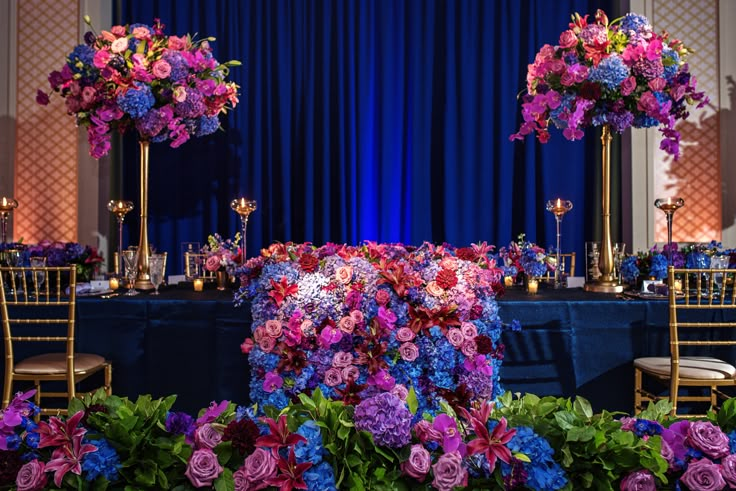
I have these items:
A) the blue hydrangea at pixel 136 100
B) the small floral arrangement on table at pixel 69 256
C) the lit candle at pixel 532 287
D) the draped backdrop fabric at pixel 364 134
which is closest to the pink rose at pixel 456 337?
the lit candle at pixel 532 287

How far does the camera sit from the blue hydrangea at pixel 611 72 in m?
2.95

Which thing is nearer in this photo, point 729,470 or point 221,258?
point 729,470

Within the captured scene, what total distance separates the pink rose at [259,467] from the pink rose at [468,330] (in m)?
1.33

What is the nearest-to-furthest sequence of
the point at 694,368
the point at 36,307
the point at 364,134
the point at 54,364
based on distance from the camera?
the point at 694,368
the point at 54,364
the point at 36,307
the point at 364,134

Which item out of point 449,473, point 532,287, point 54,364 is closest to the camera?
point 449,473

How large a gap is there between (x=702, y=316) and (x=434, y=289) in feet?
4.59

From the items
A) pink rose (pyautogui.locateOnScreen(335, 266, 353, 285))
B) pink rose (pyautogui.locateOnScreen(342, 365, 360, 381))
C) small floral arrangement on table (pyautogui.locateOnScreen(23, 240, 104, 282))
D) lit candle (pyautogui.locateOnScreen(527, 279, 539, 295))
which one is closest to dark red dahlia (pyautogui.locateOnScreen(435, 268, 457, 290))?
pink rose (pyautogui.locateOnScreen(335, 266, 353, 285))

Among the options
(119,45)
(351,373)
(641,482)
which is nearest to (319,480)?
(641,482)

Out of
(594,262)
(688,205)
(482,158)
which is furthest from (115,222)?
(688,205)

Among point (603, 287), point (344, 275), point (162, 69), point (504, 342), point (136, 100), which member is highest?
point (162, 69)

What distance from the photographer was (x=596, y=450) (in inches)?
37.9

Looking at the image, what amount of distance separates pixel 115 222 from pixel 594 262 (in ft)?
12.4

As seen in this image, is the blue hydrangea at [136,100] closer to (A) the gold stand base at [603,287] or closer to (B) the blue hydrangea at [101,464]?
(A) the gold stand base at [603,287]

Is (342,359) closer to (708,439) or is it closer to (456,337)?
(456,337)
